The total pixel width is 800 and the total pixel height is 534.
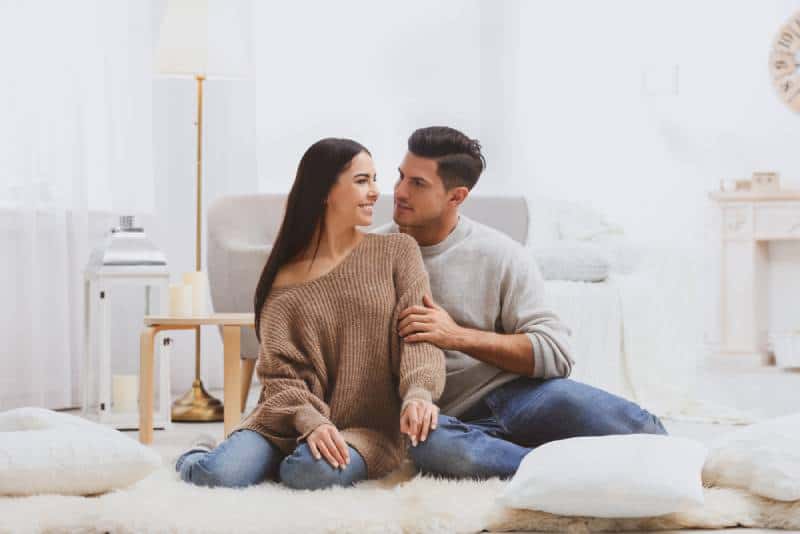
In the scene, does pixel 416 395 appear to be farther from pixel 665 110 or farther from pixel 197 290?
pixel 665 110

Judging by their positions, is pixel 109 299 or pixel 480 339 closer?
pixel 480 339

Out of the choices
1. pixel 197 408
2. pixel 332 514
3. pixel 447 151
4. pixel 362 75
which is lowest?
pixel 197 408

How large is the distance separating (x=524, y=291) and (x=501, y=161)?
3.66 metres

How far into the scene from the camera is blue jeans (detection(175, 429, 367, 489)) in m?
2.01

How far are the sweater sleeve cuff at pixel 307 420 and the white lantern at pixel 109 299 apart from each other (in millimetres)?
1667

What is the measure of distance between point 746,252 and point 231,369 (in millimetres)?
3584

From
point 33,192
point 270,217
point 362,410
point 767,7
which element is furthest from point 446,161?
point 767,7

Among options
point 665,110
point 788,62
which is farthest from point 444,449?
point 788,62

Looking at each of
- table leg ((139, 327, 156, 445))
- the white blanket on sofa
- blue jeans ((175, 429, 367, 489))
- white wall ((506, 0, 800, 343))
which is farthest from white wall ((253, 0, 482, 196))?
blue jeans ((175, 429, 367, 489))

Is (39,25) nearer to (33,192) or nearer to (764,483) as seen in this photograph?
(33,192)

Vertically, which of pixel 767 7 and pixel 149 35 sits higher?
pixel 767 7

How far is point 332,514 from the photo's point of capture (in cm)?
184

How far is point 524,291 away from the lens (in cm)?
228

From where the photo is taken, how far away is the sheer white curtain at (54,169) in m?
4.08
